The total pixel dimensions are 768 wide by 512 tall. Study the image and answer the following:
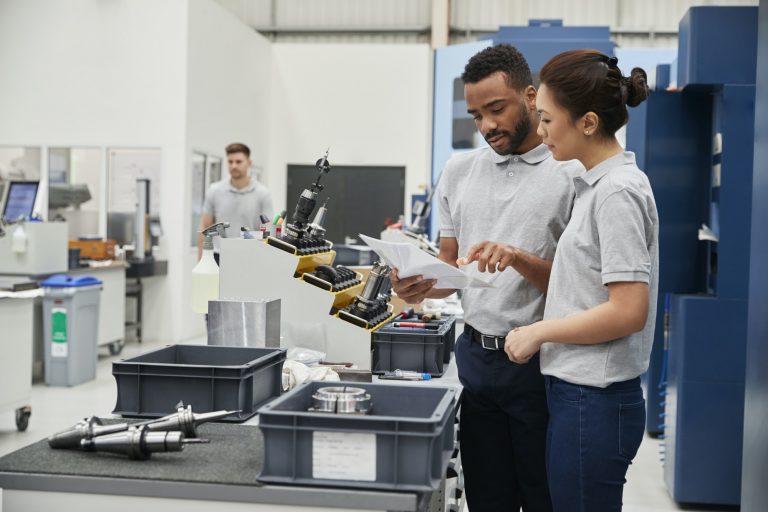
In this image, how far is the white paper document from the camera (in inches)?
70.8

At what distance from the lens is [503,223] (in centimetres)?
195

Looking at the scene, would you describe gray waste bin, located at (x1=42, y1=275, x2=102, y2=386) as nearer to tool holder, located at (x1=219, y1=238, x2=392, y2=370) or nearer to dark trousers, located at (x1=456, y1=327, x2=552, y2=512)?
tool holder, located at (x1=219, y1=238, x2=392, y2=370)

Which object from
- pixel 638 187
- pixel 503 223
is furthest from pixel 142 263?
pixel 638 187

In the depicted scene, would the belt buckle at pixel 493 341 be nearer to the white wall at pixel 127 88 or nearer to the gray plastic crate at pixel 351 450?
the gray plastic crate at pixel 351 450

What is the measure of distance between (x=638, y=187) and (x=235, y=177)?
4.09 m

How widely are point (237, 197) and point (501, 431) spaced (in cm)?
366

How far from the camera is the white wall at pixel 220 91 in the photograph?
7.77m

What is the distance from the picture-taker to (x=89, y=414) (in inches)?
179

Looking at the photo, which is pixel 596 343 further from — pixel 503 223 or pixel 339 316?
pixel 339 316

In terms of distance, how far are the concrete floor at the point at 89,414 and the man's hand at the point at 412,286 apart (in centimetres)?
192

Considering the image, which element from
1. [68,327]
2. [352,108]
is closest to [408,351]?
[68,327]

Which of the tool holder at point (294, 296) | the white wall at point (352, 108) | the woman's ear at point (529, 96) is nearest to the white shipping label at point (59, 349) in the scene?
the tool holder at point (294, 296)

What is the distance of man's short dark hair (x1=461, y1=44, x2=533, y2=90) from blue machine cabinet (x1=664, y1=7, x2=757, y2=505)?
164cm

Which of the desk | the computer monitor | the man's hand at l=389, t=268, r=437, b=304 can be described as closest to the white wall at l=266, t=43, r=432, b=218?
the computer monitor
